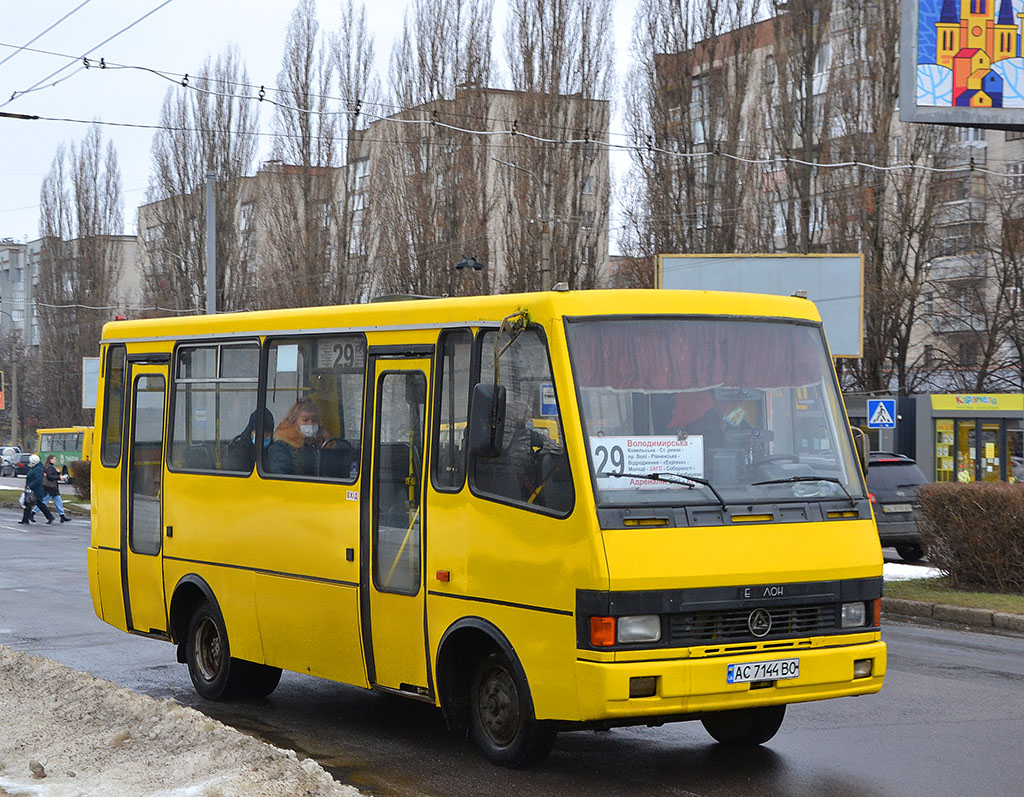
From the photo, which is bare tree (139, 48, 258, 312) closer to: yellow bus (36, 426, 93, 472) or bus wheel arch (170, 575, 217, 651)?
yellow bus (36, 426, 93, 472)

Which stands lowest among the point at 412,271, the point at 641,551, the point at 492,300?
the point at 641,551

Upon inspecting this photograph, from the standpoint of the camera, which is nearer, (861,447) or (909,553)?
(861,447)

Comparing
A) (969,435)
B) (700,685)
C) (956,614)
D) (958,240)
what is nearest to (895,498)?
(956,614)

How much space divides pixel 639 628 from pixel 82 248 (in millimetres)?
63995

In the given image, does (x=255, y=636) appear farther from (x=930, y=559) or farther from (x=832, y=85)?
(x=832, y=85)

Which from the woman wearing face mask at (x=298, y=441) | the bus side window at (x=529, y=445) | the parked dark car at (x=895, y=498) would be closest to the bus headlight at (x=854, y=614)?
the bus side window at (x=529, y=445)

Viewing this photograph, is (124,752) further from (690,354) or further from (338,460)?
(690,354)

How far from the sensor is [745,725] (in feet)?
26.0

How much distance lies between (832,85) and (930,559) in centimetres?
2464

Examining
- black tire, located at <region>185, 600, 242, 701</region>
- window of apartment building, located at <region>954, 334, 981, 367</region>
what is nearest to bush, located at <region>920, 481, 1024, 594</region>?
black tire, located at <region>185, 600, 242, 701</region>

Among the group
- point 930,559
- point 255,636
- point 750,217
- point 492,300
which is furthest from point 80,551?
point 750,217

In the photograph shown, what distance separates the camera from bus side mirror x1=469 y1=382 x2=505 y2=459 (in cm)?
703

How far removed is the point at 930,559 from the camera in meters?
16.3

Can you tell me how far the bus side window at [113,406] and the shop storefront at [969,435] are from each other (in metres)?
23.7
